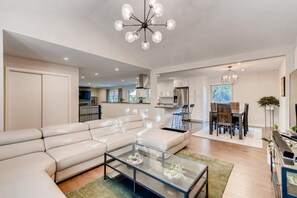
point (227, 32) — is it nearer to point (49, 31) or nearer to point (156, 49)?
point (156, 49)

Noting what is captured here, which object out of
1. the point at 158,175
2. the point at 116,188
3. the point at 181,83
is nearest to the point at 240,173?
the point at 158,175

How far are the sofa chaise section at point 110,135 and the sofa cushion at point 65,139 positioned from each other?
177 millimetres

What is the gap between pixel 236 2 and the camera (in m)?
2.57

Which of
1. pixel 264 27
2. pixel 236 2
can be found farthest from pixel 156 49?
pixel 264 27

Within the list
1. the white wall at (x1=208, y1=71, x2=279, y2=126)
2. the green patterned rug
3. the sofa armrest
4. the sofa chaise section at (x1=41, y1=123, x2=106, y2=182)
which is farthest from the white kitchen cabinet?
the sofa chaise section at (x1=41, y1=123, x2=106, y2=182)

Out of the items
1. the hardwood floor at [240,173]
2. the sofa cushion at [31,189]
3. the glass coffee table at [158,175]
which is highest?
the sofa cushion at [31,189]

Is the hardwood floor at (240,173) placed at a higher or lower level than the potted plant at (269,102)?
lower

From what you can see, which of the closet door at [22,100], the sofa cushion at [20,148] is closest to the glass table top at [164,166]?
the sofa cushion at [20,148]

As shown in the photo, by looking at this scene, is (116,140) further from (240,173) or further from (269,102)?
(269,102)

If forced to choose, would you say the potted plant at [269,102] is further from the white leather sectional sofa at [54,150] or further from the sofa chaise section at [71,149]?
the sofa chaise section at [71,149]

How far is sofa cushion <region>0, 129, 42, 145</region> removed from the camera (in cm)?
211

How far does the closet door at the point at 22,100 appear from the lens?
3.86 metres

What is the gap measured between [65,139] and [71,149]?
1.17 ft

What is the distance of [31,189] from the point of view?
4.24 feet
